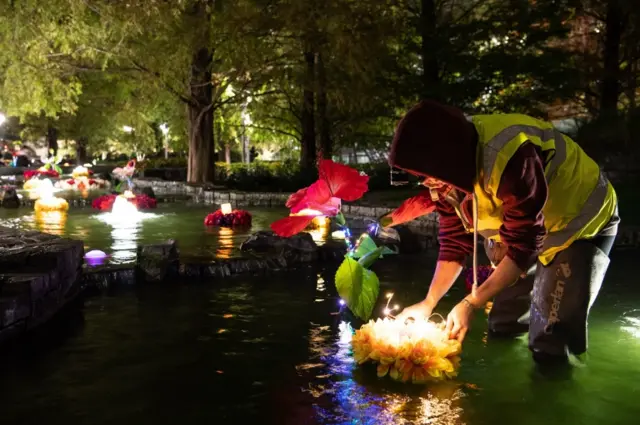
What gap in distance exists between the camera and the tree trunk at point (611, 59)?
58.9ft

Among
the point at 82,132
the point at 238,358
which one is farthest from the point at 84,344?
the point at 82,132

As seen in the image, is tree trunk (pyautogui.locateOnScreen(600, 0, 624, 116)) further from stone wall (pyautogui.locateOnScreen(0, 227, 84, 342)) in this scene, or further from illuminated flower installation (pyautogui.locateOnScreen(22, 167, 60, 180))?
illuminated flower installation (pyautogui.locateOnScreen(22, 167, 60, 180))

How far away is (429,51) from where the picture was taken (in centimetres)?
1772

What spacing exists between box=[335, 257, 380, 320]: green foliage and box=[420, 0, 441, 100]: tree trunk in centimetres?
1296

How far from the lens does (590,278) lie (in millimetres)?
4617

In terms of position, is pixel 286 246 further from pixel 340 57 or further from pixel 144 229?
pixel 340 57

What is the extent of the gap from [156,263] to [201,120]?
15.4m

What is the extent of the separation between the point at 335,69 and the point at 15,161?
26.3 meters

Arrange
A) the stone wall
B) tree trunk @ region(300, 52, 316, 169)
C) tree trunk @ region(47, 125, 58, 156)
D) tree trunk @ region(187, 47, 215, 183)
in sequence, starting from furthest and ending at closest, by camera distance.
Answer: tree trunk @ region(47, 125, 58, 156) → tree trunk @ region(300, 52, 316, 169) → tree trunk @ region(187, 47, 215, 183) → the stone wall

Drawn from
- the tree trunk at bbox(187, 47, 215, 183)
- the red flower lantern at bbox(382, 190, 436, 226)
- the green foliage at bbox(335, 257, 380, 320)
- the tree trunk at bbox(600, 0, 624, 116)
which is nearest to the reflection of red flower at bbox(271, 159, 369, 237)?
the red flower lantern at bbox(382, 190, 436, 226)

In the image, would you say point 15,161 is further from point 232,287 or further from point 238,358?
point 238,358

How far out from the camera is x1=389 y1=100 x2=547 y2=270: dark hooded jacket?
3824 mm

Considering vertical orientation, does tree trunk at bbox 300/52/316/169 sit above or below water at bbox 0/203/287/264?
above

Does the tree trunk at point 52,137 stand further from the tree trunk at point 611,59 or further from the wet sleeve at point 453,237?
the wet sleeve at point 453,237
